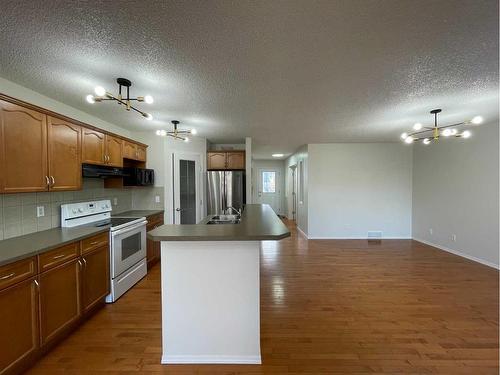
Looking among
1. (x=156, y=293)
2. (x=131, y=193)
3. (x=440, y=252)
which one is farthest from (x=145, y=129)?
(x=440, y=252)

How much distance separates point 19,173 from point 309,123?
3581 millimetres

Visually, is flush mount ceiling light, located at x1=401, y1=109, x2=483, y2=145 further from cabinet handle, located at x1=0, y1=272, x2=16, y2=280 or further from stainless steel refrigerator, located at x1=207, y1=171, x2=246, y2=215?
cabinet handle, located at x1=0, y1=272, x2=16, y2=280

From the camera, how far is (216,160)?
506 centimetres

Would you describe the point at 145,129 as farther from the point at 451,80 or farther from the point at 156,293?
the point at 451,80

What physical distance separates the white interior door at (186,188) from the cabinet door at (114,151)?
45.7 inches

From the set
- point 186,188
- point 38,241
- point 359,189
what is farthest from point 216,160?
point 359,189

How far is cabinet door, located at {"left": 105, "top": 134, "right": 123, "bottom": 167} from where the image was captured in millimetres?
3174

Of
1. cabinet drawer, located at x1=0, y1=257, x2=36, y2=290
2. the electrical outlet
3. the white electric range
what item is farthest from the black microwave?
cabinet drawer, located at x1=0, y1=257, x2=36, y2=290

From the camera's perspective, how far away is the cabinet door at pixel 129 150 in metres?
3.60

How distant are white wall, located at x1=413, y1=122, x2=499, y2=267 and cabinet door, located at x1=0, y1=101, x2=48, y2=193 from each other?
19.9 feet

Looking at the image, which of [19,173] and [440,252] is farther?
[440,252]

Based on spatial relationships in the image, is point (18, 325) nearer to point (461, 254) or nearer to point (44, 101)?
point (44, 101)

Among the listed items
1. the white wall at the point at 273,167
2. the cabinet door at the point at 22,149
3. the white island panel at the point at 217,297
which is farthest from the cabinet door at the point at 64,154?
the white wall at the point at 273,167

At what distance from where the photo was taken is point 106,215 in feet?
11.0
